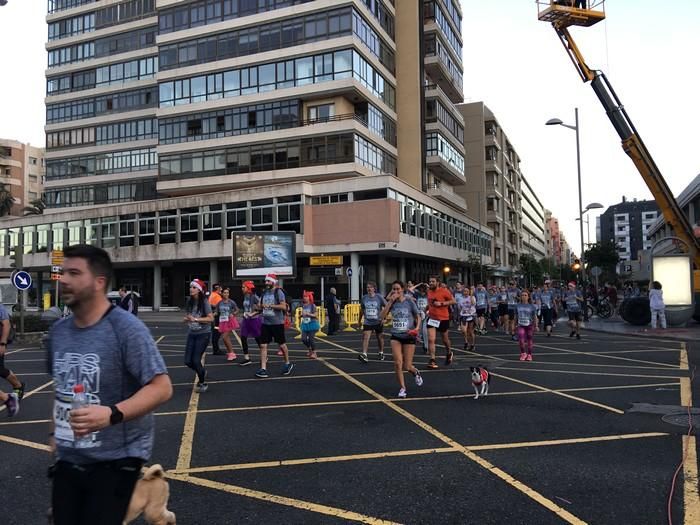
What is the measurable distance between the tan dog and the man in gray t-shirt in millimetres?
213

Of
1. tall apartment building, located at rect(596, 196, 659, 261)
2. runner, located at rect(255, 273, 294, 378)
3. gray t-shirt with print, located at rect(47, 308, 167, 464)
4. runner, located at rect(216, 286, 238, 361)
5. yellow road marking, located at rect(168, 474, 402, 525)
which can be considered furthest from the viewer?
tall apartment building, located at rect(596, 196, 659, 261)

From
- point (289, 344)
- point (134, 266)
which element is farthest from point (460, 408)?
point (134, 266)

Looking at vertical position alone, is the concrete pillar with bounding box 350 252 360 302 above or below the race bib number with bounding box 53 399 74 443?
above

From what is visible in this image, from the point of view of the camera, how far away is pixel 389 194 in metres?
33.7

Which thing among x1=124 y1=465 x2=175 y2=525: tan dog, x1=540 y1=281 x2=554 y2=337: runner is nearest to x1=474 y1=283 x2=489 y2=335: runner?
x1=540 y1=281 x2=554 y2=337: runner

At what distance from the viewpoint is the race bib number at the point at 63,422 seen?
2375 millimetres

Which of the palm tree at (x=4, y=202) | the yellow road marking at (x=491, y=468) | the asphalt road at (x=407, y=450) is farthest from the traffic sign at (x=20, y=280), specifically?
the palm tree at (x=4, y=202)

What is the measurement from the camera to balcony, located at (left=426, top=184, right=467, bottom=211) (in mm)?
46287

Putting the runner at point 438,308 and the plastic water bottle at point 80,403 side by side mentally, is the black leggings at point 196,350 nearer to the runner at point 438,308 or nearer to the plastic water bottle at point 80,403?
the runner at point 438,308

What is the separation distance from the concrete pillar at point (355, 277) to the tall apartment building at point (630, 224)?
141829 mm

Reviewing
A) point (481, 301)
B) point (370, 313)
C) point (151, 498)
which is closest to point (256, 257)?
point (481, 301)

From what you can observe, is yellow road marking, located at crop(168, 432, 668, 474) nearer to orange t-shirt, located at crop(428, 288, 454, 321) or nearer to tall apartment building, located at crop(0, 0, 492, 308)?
orange t-shirt, located at crop(428, 288, 454, 321)

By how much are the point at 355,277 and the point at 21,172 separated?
218ft

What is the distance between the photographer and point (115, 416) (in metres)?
2.26
